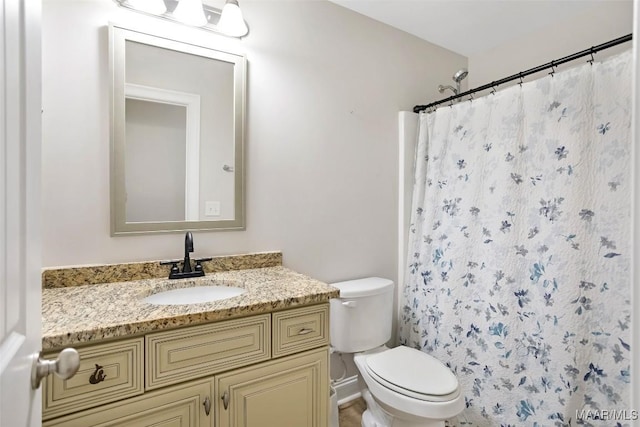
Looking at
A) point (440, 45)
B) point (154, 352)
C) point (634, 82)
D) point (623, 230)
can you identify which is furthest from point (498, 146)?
point (154, 352)

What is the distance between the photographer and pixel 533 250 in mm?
1539

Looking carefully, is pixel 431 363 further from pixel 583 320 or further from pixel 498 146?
pixel 498 146

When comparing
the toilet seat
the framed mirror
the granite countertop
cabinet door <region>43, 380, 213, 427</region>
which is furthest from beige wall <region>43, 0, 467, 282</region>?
cabinet door <region>43, 380, 213, 427</region>

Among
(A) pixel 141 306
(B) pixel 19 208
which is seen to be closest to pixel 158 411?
(A) pixel 141 306

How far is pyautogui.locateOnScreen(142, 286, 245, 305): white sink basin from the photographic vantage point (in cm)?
126

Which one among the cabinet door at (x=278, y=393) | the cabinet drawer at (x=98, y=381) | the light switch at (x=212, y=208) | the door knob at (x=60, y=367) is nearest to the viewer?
the door knob at (x=60, y=367)

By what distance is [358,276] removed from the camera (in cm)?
196

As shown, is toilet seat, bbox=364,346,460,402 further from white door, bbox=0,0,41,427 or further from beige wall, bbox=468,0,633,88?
beige wall, bbox=468,0,633,88

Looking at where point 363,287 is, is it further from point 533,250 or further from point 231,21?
point 231,21

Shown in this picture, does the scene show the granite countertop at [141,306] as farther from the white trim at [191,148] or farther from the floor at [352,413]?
the floor at [352,413]

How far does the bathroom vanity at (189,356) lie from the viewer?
2.79ft

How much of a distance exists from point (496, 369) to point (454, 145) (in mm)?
1214

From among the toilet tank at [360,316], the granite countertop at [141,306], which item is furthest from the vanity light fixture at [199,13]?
the toilet tank at [360,316]

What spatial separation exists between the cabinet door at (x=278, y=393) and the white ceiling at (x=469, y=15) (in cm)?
Answer: 186
